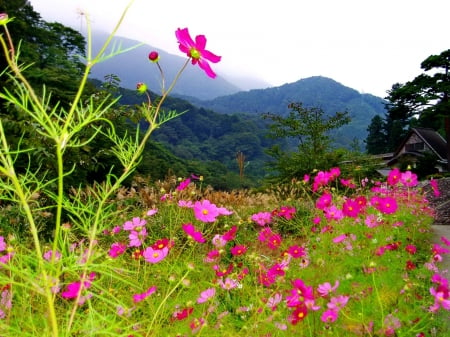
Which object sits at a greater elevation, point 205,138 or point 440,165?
point 440,165

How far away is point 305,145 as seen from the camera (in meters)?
16.1

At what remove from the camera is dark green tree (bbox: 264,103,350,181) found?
14.1 metres

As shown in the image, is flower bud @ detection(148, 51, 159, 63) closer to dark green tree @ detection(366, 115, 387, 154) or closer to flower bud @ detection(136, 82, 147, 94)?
flower bud @ detection(136, 82, 147, 94)

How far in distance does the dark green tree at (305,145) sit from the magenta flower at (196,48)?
12.9m

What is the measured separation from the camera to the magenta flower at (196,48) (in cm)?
96

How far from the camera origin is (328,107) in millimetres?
159875

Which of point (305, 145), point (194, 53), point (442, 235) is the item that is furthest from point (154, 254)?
point (305, 145)

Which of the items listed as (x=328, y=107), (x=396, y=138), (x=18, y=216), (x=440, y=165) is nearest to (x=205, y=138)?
(x=396, y=138)

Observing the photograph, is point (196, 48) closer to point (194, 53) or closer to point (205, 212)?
point (194, 53)

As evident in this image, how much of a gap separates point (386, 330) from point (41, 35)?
67.1ft

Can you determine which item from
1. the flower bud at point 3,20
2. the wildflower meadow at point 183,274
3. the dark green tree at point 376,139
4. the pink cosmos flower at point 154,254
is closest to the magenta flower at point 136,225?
the wildflower meadow at point 183,274

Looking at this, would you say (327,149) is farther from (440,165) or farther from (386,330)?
(440,165)

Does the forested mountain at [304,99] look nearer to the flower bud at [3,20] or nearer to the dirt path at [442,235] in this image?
the dirt path at [442,235]

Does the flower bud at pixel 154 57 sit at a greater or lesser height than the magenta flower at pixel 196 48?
lesser
